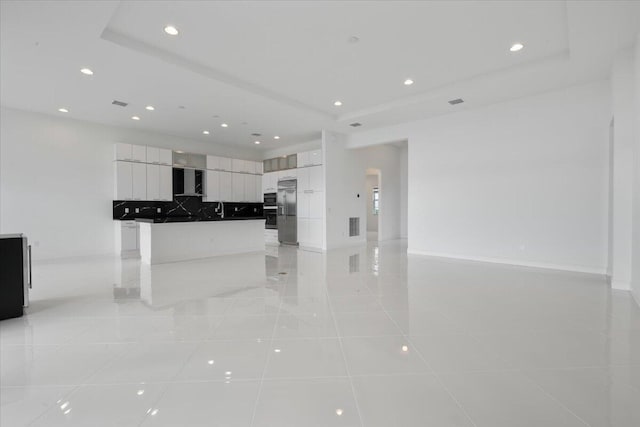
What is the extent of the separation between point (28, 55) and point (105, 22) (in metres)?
1.58

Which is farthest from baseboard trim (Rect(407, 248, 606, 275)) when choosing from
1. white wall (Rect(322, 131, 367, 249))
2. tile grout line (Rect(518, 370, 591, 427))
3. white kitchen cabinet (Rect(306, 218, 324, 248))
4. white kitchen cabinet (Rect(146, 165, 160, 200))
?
white kitchen cabinet (Rect(146, 165, 160, 200))

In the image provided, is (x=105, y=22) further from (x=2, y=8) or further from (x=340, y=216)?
(x=340, y=216)

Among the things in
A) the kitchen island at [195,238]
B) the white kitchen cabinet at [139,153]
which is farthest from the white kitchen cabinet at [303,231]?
the white kitchen cabinet at [139,153]

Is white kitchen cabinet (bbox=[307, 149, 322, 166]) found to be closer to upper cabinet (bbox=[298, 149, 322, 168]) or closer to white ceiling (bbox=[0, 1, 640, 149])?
upper cabinet (bbox=[298, 149, 322, 168])

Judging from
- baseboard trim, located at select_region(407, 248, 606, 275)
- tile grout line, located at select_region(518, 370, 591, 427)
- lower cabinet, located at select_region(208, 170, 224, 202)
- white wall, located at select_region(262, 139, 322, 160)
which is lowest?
tile grout line, located at select_region(518, 370, 591, 427)

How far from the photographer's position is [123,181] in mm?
6941

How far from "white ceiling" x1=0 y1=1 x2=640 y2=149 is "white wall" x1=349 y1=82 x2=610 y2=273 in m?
0.48

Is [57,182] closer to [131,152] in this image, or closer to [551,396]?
[131,152]

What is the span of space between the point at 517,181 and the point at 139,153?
8.16m

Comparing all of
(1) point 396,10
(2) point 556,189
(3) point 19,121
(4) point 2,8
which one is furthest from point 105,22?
(2) point 556,189

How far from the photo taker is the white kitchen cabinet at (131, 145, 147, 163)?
23.1ft

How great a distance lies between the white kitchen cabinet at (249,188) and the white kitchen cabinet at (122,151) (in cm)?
313

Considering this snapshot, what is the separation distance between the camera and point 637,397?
161 centimetres

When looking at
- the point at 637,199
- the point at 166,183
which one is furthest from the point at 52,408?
the point at 166,183
